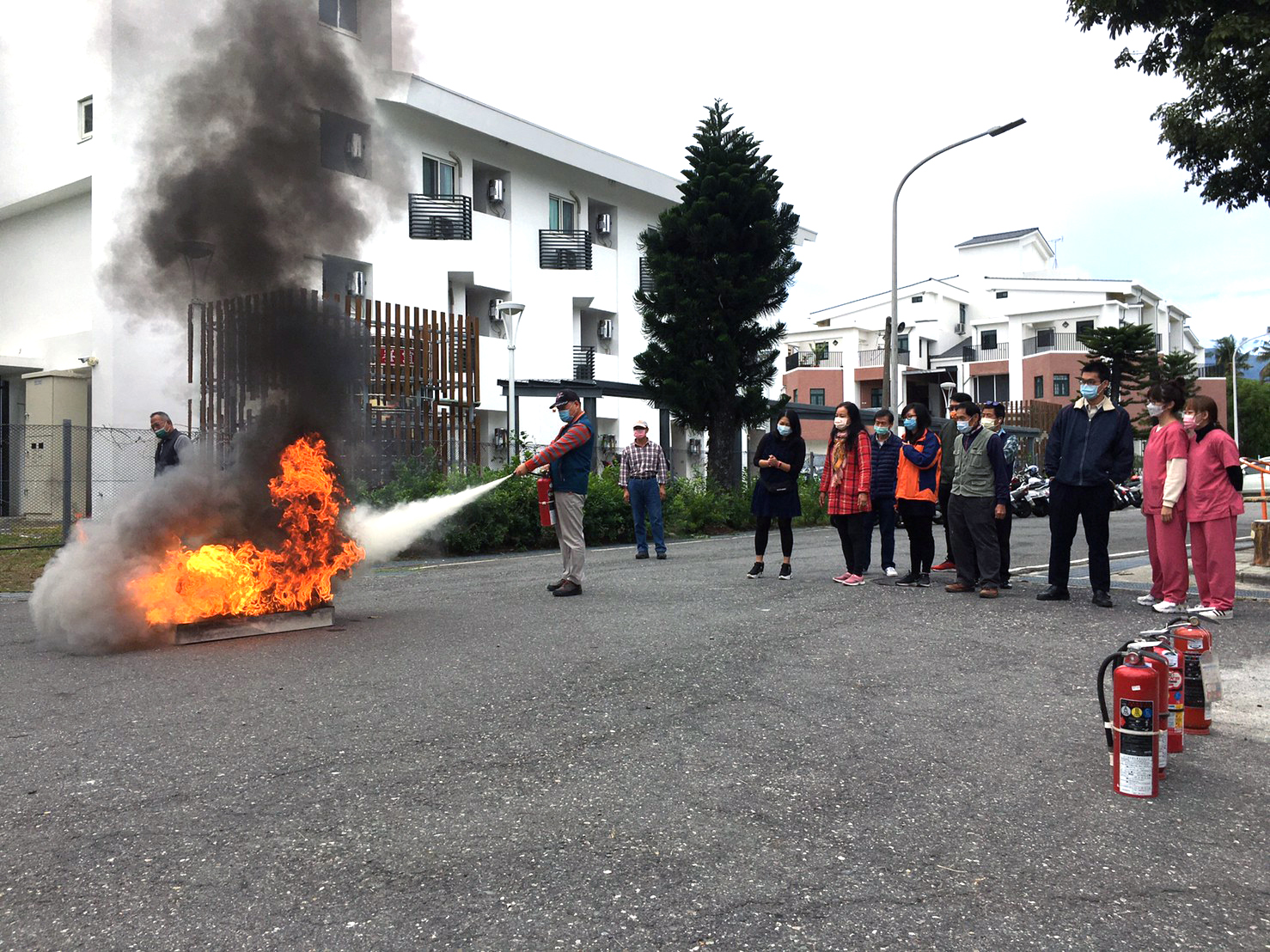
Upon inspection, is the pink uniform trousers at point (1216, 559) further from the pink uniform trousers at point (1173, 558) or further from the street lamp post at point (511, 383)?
the street lamp post at point (511, 383)

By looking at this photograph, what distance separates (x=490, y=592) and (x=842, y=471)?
3.68 metres

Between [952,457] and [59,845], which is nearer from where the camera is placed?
[59,845]

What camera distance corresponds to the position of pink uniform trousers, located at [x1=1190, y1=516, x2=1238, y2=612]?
26.1ft

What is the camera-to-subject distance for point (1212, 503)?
26.1 ft

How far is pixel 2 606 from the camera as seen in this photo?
9.70m

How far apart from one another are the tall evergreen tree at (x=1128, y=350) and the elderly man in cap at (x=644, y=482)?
1602 inches

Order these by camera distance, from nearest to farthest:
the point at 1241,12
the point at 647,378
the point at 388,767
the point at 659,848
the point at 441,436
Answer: the point at 659,848
the point at 388,767
the point at 1241,12
the point at 441,436
the point at 647,378

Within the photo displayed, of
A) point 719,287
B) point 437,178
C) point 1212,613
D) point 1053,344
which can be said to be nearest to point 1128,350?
point 1053,344

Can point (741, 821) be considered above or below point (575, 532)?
below

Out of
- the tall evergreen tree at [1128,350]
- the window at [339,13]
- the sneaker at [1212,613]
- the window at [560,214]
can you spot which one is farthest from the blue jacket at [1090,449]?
the tall evergreen tree at [1128,350]

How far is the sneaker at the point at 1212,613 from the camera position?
7.82 meters

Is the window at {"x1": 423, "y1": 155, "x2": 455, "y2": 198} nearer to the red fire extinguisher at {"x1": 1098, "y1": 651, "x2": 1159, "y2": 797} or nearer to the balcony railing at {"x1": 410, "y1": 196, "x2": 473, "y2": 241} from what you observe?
the balcony railing at {"x1": 410, "y1": 196, "x2": 473, "y2": 241}

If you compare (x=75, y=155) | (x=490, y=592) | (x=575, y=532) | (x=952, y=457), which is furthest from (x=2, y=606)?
(x=75, y=155)

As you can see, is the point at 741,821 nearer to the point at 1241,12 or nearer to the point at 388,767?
the point at 388,767
